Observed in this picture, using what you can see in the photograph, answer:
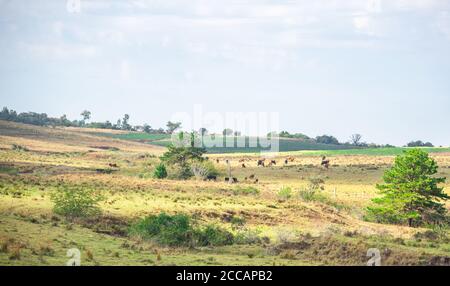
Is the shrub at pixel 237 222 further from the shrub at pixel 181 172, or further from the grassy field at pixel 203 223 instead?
the shrub at pixel 181 172

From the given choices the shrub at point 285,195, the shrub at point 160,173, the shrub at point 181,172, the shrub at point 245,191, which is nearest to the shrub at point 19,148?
the shrub at point 181,172

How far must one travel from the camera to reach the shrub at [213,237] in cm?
4031

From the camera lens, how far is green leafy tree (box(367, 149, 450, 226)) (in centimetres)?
5488

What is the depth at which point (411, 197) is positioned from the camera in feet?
180

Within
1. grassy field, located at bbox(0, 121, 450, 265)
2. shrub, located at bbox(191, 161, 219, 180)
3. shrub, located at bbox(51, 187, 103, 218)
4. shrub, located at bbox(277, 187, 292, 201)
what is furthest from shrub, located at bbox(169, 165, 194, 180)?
shrub, located at bbox(51, 187, 103, 218)

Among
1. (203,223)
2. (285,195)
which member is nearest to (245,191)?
(285,195)

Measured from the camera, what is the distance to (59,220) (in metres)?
42.8

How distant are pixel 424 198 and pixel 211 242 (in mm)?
20109

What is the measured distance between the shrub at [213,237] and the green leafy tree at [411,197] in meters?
16.6

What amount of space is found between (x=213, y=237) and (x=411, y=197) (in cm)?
1834
